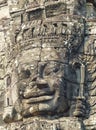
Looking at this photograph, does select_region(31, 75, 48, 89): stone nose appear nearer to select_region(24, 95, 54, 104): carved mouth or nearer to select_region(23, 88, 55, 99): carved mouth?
select_region(23, 88, 55, 99): carved mouth

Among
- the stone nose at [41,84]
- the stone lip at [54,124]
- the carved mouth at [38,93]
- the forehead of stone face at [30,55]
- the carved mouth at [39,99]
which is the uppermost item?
the forehead of stone face at [30,55]

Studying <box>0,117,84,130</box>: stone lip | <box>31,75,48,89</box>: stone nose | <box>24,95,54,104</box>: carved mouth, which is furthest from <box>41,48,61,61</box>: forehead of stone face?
<box>0,117,84,130</box>: stone lip

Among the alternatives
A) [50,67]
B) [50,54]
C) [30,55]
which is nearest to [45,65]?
[50,67]

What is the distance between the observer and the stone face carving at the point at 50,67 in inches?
475

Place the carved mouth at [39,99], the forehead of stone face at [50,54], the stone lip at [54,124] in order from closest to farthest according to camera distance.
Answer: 1. the stone lip at [54,124]
2. the carved mouth at [39,99]
3. the forehead of stone face at [50,54]

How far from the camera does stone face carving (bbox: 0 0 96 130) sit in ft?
39.6


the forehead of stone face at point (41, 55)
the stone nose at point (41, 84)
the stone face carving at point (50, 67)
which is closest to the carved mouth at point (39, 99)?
the stone face carving at point (50, 67)

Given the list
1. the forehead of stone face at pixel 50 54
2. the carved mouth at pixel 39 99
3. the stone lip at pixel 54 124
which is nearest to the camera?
the stone lip at pixel 54 124

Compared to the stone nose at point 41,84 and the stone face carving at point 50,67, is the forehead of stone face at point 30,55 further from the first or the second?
the stone nose at point 41,84

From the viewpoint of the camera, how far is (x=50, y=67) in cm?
1224

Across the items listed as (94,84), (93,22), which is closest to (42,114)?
(94,84)

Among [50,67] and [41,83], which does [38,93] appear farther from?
[50,67]

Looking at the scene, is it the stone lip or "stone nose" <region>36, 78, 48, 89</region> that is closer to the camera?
the stone lip

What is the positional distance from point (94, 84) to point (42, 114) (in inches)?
38.9
